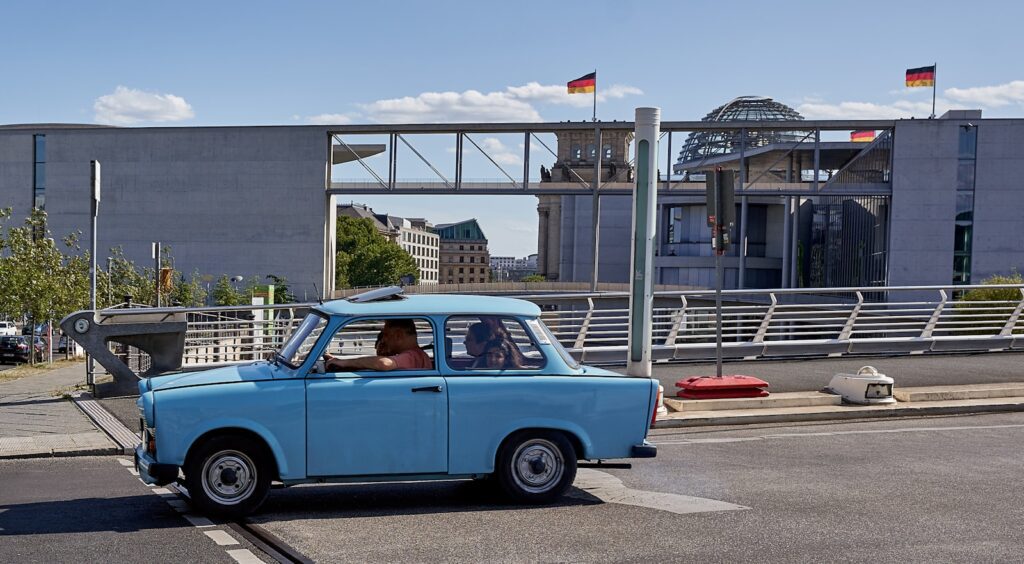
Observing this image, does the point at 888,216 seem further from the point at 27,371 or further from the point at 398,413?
the point at 398,413

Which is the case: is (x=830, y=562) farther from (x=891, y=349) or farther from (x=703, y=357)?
(x=891, y=349)

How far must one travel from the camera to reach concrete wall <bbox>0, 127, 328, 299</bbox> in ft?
234

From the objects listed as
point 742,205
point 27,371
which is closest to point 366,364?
point 27,371

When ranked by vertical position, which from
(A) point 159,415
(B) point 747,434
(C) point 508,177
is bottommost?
(B) point 747,434

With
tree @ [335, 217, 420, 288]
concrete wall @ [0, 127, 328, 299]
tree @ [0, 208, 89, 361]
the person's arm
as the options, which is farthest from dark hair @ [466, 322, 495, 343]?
tree @ [335, 217, 420, 288]

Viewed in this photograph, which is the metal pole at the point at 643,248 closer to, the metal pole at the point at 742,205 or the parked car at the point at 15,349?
the metal pole at the point at 742,205

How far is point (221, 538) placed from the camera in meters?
7.29

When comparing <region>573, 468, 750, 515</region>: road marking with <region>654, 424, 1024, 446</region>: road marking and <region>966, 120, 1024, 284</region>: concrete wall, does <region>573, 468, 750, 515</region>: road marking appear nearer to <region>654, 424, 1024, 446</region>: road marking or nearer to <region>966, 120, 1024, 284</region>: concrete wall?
<region>654, 424, 1024, 446</region>: road marking

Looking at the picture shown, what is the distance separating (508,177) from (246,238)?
26278 millimetres

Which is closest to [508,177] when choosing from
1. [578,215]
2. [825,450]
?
[825,450]

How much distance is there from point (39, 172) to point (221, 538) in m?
74.6

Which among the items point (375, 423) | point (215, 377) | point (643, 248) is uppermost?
point (643, 248)

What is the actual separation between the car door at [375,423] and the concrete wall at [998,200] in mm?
62647

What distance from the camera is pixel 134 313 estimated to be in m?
14.8
